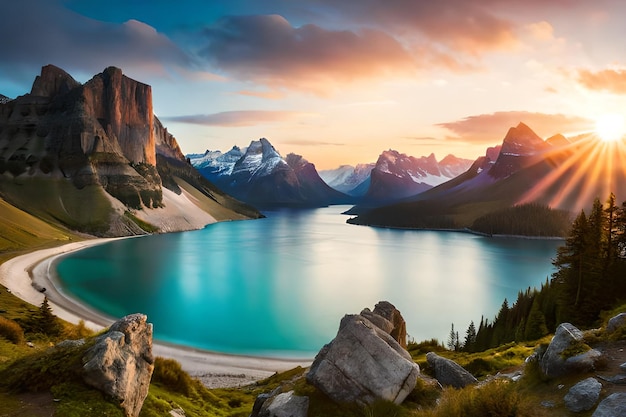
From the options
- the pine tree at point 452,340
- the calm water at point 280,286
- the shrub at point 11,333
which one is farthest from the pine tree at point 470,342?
the shrub at point 11,333

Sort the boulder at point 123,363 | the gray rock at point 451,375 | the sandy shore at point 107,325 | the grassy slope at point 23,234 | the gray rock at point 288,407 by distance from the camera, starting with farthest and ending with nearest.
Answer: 1. the grassy slope at point 23,234
2. the sandy shore at point 107,325
3. the gray rock at point 451,375
4. the gray rock at point 288,407
5. the boulder at point 123,363

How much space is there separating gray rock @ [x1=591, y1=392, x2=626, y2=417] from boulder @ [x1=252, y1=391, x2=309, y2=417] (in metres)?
7.58

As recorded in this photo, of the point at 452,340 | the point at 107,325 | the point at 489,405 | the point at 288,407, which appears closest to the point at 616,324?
the point at 489,405

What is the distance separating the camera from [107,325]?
2462 inches

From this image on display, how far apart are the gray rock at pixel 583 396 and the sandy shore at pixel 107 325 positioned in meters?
35.1

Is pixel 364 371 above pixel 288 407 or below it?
above

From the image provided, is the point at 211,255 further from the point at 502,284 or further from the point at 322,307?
the point at 502,284

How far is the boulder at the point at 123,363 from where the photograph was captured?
421 inches

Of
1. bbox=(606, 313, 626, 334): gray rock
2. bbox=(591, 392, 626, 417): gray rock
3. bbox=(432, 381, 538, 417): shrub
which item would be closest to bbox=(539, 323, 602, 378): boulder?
bbox=(591, 392, 626, 417): gray rock

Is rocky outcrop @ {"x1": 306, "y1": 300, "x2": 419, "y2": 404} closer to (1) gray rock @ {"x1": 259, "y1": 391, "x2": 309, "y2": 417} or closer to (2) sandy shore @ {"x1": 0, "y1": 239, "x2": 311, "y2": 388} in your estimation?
(1) gray rock @ {"x1": 259, "y1": 391, "x2": 309, "y2": 417}

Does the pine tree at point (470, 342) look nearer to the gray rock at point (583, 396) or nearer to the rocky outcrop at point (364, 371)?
the rocky outcrop at point (364, 371)

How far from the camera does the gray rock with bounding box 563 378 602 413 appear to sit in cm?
1038

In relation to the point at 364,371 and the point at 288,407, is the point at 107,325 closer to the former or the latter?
the point at 288,407

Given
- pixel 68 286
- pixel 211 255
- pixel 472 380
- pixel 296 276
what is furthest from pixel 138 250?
pixel 472 380
